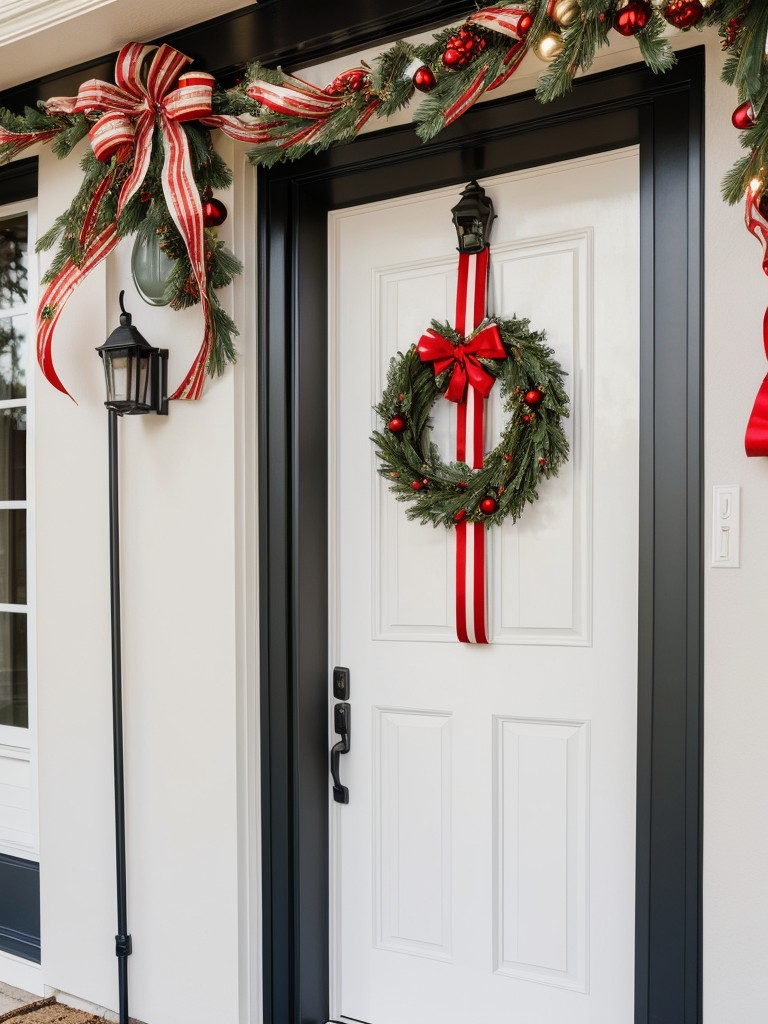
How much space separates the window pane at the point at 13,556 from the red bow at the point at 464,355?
1.42m

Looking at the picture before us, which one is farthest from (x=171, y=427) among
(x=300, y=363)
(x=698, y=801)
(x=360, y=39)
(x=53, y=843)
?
(x=698, y=801)

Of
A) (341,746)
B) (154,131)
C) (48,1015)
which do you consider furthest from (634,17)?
(48,1015)

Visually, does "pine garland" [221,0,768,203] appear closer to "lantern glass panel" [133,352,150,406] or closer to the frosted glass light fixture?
the frosted glass light fixture

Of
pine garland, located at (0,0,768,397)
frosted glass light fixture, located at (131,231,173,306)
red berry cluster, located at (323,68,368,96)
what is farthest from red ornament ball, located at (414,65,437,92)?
frosted glass light fixture, located at (131,231,173,306)

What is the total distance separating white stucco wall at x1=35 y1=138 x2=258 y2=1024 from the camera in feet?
7.03

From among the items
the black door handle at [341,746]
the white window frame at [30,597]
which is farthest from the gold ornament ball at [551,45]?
the white window frame at [30,597]

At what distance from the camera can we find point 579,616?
1.96 m

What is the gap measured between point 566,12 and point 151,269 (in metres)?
1.13

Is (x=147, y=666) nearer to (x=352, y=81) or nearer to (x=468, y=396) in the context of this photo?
(x=468, y=396)

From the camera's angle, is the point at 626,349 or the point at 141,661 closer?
the point at 626,349

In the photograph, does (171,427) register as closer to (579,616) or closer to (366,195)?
(366,195)

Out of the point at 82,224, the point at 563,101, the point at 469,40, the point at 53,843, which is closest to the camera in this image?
the point at 469,40

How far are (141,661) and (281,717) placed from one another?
41 cm

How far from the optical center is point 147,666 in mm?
2258
